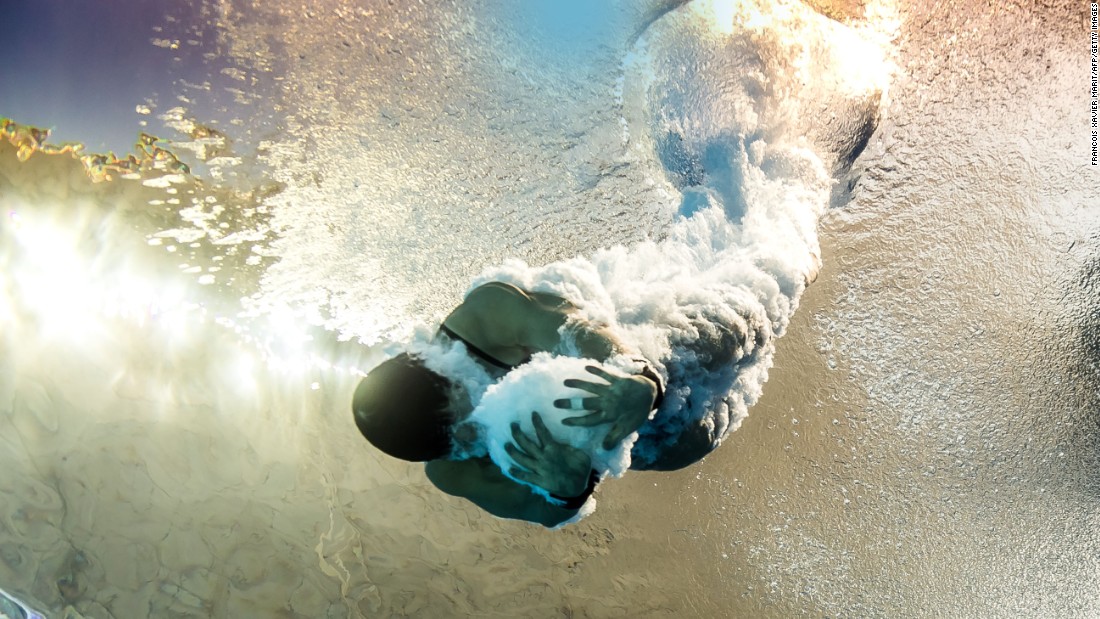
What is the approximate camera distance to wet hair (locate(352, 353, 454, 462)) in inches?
36.2

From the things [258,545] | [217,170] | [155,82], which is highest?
[155,82]

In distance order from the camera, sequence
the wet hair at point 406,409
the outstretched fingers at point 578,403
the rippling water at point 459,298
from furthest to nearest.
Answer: the rippling water at point 459,298, the wet hair at point 406,409, the outstretched fingers at point 578,403

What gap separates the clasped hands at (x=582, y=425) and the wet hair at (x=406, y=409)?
0.14 m

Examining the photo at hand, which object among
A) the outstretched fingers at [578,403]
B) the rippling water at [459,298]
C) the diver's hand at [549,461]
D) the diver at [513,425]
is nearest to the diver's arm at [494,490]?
the diver at [513,425]

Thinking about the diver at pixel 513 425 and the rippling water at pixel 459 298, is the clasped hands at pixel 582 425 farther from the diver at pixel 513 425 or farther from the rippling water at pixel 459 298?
the rippling water at pixel 459 298

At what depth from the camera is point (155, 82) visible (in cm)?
180

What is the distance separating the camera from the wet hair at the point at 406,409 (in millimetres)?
919

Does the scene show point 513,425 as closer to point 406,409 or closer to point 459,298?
point 406,409

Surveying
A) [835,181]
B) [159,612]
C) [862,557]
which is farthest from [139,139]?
[862,557]

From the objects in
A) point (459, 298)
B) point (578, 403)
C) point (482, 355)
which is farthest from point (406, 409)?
point (459, 298)

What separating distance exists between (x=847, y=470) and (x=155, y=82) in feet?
9.25

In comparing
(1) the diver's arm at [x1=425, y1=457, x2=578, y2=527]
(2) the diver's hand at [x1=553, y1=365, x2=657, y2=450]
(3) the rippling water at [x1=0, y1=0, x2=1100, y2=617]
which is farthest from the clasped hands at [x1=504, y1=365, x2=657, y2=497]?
(3) the rippling water at [x1=0, y1=0, x2=1100, y2=617]

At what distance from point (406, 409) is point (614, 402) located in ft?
1.03

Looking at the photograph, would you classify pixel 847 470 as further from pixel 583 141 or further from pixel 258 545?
pixel 258 545
